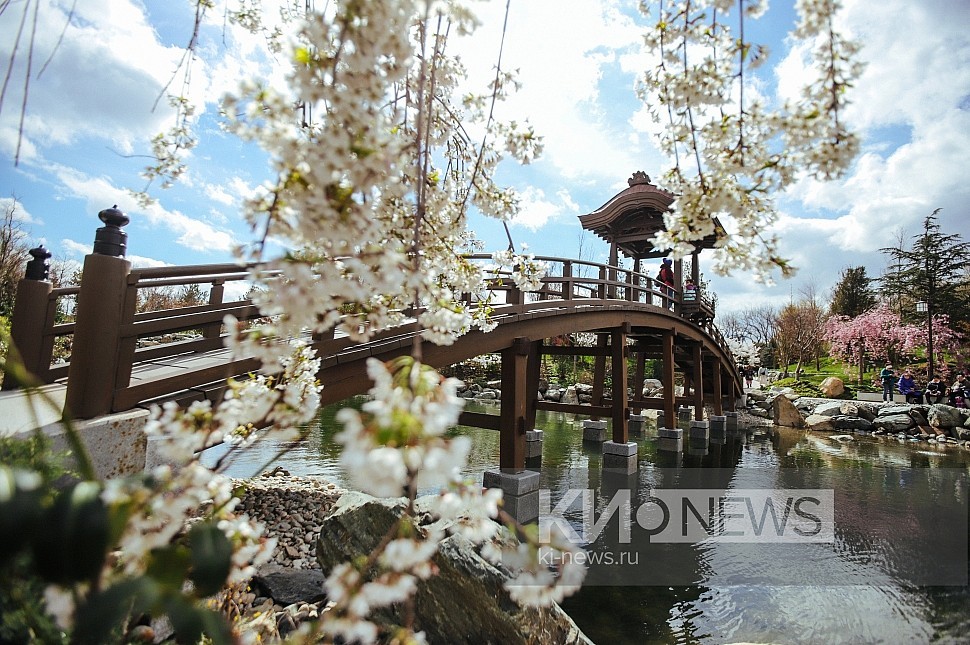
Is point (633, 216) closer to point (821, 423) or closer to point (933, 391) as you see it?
point (821, 423)

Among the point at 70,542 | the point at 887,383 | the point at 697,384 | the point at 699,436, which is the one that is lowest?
the point at 699,436

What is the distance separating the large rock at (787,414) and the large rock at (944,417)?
319 cm

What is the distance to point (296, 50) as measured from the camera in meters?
0.98

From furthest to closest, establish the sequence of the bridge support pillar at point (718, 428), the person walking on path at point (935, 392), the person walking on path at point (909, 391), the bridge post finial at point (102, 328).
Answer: the person walking on path at point (909, 391)
the person walking on path at point (935, 392)
the bridge support pillar at point (718, 428)
the bridge post finial at point (102, 328)

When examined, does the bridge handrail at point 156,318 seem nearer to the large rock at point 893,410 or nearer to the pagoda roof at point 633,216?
the pagoda roof at point 633,216

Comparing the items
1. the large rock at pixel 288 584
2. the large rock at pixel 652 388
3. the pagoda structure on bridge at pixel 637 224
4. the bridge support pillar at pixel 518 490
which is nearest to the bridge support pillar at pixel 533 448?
the bridge support pillar at pixel 518 490

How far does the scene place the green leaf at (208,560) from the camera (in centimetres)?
74

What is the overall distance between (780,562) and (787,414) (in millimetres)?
12677

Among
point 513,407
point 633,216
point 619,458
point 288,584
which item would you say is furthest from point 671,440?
point 288,584

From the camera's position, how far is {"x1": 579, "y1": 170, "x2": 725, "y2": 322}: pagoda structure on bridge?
35.5ft

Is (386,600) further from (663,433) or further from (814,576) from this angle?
(663,433)

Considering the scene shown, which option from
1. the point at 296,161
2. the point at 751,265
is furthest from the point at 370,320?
the point at 751,265

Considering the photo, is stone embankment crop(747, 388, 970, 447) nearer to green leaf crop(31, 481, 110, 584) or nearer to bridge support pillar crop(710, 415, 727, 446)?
bridge support pillar crop(710, 415, 727, 446)

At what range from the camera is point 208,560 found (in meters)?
0.75
